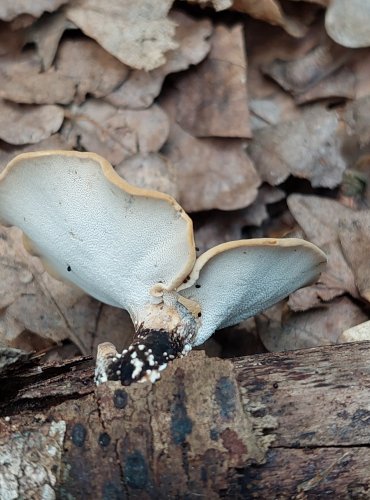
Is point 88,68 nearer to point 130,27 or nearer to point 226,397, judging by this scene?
point 130,27

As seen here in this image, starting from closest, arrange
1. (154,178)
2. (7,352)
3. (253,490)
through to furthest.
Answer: (253,490), (7,352), (154,178)

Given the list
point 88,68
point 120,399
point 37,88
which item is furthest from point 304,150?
point 120,399

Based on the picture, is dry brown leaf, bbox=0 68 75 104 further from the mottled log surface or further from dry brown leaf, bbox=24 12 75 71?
the mottled log surface

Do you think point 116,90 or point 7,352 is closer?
point 7,352

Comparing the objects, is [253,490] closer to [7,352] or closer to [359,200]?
Result: [7,352]

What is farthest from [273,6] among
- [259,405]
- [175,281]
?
[259,405]

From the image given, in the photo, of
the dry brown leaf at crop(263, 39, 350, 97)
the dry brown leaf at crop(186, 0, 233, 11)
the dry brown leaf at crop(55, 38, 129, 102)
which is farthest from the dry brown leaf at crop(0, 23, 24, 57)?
the dry brown leaf at crop(263, 39, 350, 97)
